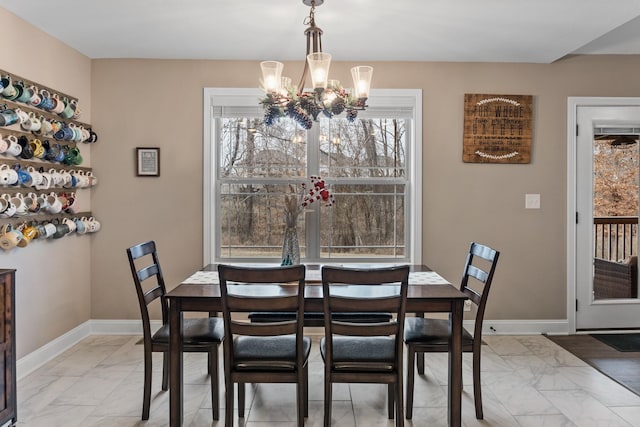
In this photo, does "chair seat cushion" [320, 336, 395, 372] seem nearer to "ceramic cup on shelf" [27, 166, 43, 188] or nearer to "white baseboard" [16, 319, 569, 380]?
"white baseboard" [16, 319, 569, 380]

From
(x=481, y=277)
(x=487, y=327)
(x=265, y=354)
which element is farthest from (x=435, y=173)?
(x=265, y=354)

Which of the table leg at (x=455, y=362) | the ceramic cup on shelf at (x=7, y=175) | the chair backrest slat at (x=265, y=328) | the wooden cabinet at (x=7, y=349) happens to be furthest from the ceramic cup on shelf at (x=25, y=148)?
the table leg at (x=455, y=362)

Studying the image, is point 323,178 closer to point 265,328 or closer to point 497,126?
point 497,126

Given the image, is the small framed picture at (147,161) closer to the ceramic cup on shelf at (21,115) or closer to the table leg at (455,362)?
the ceramic cup on shelf at (21,115)

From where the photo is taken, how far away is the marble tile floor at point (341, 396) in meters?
2.40

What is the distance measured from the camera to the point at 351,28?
10.2 feet

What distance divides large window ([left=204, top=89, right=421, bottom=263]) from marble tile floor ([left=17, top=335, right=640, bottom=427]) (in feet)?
3.32

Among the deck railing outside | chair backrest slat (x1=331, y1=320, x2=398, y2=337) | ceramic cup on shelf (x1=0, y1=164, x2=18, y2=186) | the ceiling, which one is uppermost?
the ceiling

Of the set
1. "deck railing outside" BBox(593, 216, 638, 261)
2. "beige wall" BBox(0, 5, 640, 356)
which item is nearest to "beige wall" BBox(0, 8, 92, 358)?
"beige wall" BBox(0, 5, 640, 356)

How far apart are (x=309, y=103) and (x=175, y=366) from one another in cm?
146

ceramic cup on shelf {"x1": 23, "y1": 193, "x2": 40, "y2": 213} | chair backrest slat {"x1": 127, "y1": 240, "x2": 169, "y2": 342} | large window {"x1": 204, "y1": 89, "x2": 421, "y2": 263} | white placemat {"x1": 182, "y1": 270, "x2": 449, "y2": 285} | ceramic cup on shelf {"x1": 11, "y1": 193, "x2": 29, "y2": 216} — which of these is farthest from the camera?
large window {"x1": 204, "y1": 89, "x2": 421, "y2": 263}

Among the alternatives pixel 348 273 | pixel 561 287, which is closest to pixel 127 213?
pixel 348 273

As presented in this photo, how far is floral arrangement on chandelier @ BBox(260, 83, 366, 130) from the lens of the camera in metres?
2.30

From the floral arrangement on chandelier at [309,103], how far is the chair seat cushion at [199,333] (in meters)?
1.19
